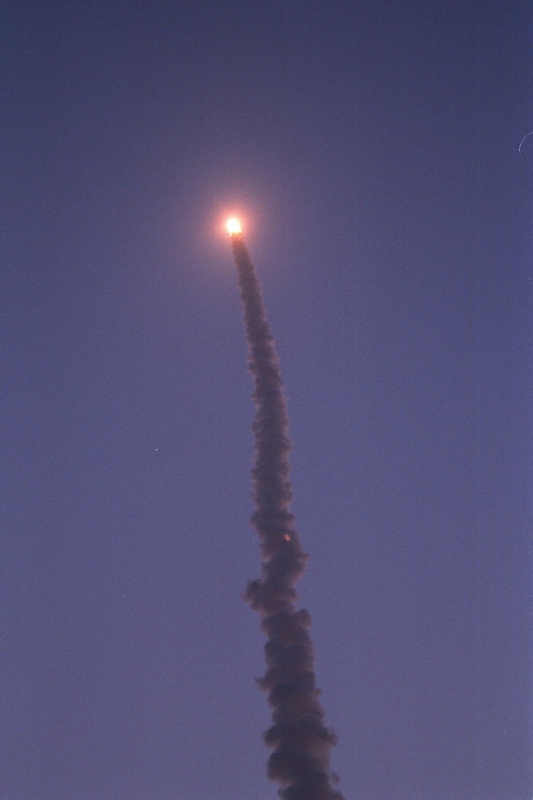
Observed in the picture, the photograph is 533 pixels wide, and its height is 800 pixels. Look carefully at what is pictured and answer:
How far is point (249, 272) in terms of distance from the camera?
2822 inches

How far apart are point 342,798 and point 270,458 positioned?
23560 mm

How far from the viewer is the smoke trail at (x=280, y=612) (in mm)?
55875

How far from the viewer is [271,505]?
6412cm

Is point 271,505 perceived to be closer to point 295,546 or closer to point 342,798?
point 295,546

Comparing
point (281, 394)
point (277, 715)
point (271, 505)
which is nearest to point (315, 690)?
point (277, 715)

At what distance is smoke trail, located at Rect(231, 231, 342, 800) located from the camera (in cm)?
5588

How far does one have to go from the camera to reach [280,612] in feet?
199

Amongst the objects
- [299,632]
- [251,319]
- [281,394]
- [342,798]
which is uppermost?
[251,319]

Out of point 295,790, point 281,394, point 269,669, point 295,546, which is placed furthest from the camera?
point 281,394

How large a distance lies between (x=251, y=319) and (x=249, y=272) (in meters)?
4.36

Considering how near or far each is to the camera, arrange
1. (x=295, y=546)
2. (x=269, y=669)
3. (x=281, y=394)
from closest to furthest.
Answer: (x=269, y=669) → (x=295, y=546) → (x=281, y=394)

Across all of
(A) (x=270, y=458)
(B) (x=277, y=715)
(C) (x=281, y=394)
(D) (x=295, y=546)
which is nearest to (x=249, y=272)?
(C) (x=281, y=394)

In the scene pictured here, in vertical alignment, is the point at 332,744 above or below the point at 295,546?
below

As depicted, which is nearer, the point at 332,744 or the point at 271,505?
the point at 332,744
